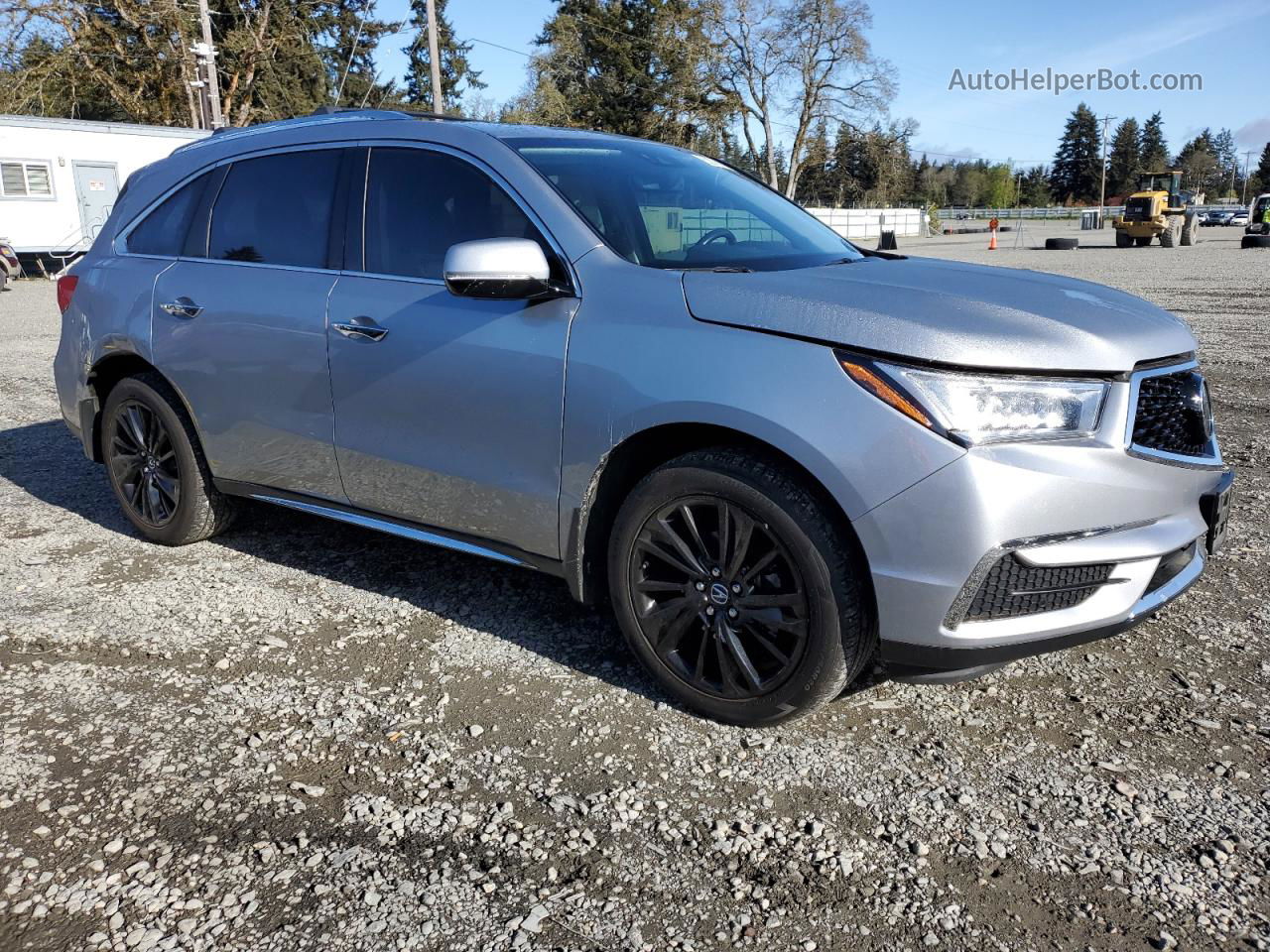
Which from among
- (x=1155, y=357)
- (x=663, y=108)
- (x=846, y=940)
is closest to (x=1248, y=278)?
(x=1155, y=357)

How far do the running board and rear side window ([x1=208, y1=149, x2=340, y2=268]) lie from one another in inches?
37.7

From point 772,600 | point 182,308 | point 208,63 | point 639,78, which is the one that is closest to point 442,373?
point 772,600

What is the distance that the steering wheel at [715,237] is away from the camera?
11.4ft

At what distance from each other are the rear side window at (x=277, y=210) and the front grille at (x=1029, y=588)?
2.71 metres

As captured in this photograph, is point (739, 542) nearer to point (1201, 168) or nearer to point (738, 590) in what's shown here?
point (738, 590)

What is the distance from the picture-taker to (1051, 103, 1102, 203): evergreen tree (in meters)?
126

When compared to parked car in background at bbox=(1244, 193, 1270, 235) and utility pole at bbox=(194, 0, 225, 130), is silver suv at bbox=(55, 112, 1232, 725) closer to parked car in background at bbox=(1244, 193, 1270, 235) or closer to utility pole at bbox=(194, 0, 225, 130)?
utility pole at bbox=(194, 0, 225, 130)

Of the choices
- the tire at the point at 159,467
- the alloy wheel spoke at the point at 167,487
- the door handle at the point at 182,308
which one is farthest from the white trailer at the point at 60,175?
the door handle at the point at 182,308

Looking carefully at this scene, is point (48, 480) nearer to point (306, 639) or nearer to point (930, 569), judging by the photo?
point (306, 639)

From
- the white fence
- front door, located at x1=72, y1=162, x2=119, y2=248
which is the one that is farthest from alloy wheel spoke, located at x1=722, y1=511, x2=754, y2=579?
the white fence

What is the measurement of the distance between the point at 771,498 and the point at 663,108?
2491 inches

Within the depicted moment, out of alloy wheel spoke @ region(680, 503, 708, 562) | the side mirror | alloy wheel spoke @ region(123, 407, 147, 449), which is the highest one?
the side mirror

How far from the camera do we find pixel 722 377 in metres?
2.79

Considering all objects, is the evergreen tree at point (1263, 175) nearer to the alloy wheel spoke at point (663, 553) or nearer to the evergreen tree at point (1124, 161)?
the evergreen tree at point (1124, 161)
